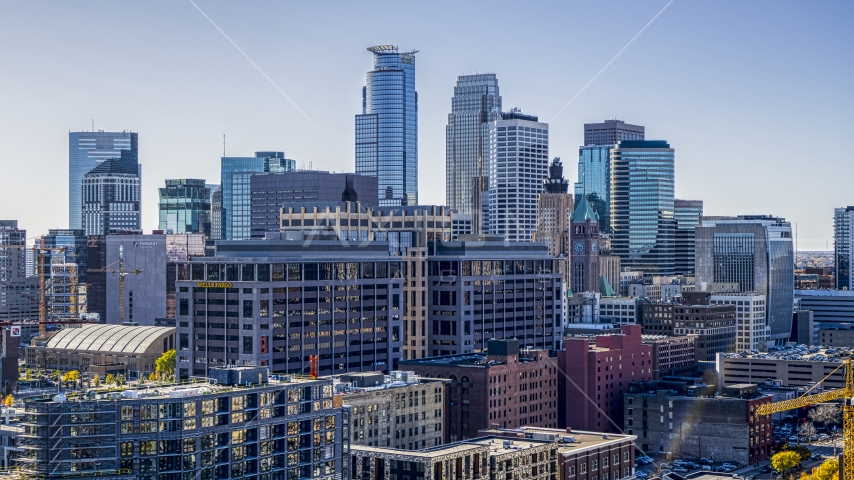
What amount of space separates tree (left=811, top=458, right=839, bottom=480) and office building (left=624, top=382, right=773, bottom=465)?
2281 centimetres

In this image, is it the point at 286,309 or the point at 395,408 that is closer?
the point at 395,408

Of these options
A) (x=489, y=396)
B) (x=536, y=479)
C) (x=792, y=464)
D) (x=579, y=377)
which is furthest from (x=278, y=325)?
(x=792, y=464)

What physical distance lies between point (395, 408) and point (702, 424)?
5138cm

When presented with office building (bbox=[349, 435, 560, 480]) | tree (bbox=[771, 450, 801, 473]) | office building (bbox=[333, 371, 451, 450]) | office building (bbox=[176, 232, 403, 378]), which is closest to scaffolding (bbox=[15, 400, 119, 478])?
office building (bbox=[349, 435, 560, 480])

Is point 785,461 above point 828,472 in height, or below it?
below

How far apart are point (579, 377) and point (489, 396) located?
23345 mm

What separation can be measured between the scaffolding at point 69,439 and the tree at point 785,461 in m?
92.6

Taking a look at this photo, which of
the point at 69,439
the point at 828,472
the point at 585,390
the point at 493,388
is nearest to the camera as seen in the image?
the point at 69,439

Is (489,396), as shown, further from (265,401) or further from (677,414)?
(265,401)

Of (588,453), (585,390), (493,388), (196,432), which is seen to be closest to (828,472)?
(588,453)

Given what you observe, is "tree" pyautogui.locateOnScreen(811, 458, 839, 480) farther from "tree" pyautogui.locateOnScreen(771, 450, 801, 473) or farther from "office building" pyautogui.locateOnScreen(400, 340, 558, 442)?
"office building" pyautogui.locateOnScreen(400, 340, 558, 442)

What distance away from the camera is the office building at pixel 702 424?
179 meters

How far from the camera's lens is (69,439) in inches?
4033

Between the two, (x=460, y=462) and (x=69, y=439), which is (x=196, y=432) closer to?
(x=69, y=439)
